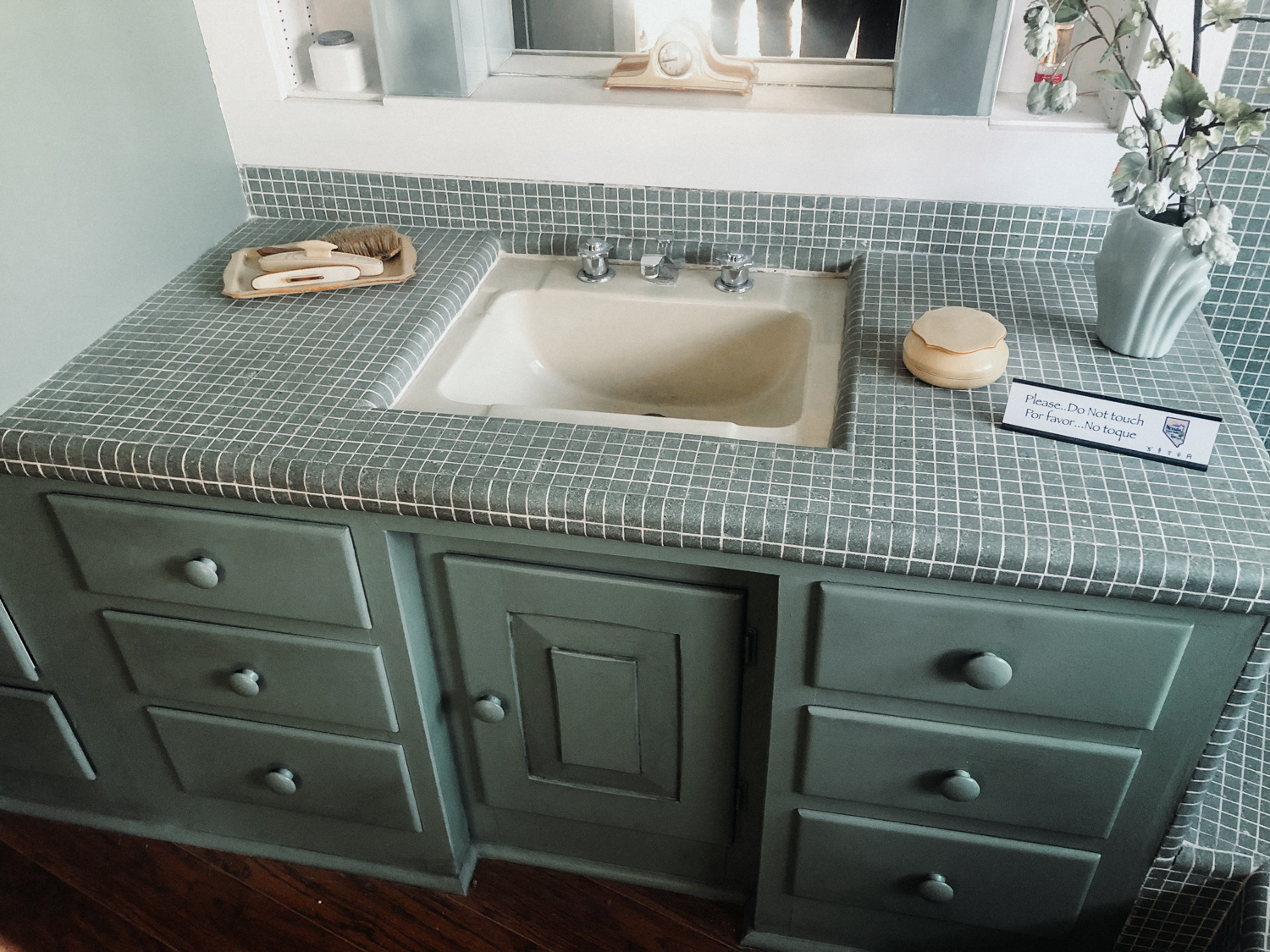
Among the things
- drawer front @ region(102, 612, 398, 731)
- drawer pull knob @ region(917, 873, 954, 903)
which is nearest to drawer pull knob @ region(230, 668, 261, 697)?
drawer front @ region(102, 612, 398, 731)

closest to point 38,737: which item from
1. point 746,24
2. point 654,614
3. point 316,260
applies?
point 316,260

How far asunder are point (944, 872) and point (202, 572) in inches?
39.1

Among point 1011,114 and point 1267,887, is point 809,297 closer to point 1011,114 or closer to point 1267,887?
point 1011,114

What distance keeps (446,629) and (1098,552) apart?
78 centimetres

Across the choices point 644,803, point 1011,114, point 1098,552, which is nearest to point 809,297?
point 1011,114

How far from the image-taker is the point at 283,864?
1.58m

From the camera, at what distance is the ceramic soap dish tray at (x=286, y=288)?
1.42 meters

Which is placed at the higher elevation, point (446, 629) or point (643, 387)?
point (643, 387)

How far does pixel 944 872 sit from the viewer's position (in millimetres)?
1246

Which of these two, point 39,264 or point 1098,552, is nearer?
point 1098,552

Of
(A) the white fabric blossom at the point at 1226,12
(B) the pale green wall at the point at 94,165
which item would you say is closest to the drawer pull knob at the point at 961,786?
(A) the white fabric blossom at the point at 1226,12

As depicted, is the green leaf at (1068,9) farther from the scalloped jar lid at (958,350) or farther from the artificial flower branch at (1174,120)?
the scalloped jar lid at (958,350)

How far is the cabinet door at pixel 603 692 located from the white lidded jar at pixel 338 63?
0.83m

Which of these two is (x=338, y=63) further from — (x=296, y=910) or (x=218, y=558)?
(x=296, y=910)
